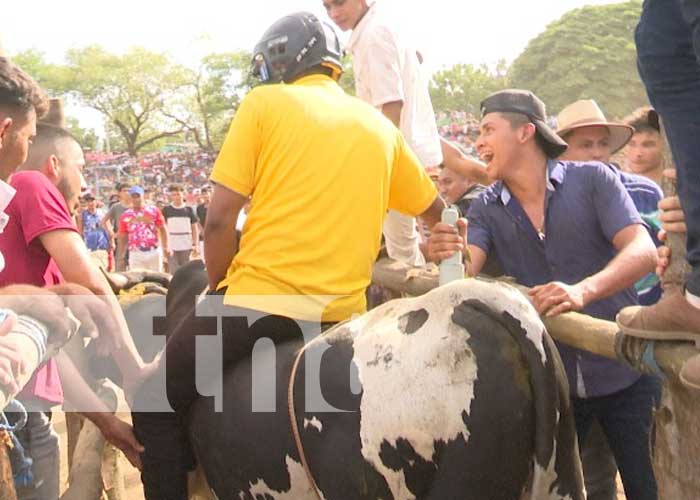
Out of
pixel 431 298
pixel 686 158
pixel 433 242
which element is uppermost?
pixel 686 158

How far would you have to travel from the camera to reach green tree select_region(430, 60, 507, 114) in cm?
5838

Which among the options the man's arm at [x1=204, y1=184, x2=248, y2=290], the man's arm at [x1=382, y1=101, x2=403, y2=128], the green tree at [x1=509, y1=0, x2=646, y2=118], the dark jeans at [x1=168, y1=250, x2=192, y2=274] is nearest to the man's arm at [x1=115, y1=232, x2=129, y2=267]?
the dark jeans at [x1=168, y1=250, x2=192, y2=274]

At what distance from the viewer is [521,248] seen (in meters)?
3.46

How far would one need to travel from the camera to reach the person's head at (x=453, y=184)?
5.27m

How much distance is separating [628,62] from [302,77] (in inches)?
1758

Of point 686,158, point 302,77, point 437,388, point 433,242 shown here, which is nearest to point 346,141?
point 302,77

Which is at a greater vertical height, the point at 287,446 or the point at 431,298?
the point at 431,298

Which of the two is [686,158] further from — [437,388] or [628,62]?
[628,62]

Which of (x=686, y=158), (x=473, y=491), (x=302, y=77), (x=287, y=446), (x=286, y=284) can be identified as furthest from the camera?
(x=302, y=77)

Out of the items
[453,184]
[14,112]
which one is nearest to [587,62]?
[453,184]

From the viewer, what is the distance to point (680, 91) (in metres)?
2.05

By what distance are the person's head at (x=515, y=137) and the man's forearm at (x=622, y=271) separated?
605mm

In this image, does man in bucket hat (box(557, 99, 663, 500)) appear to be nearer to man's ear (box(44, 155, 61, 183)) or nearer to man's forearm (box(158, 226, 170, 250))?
man's ear (box(44, 155, 61, 183))

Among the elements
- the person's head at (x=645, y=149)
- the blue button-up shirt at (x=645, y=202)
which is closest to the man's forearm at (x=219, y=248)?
the blue button-up shirt at (x=645, y=202)
